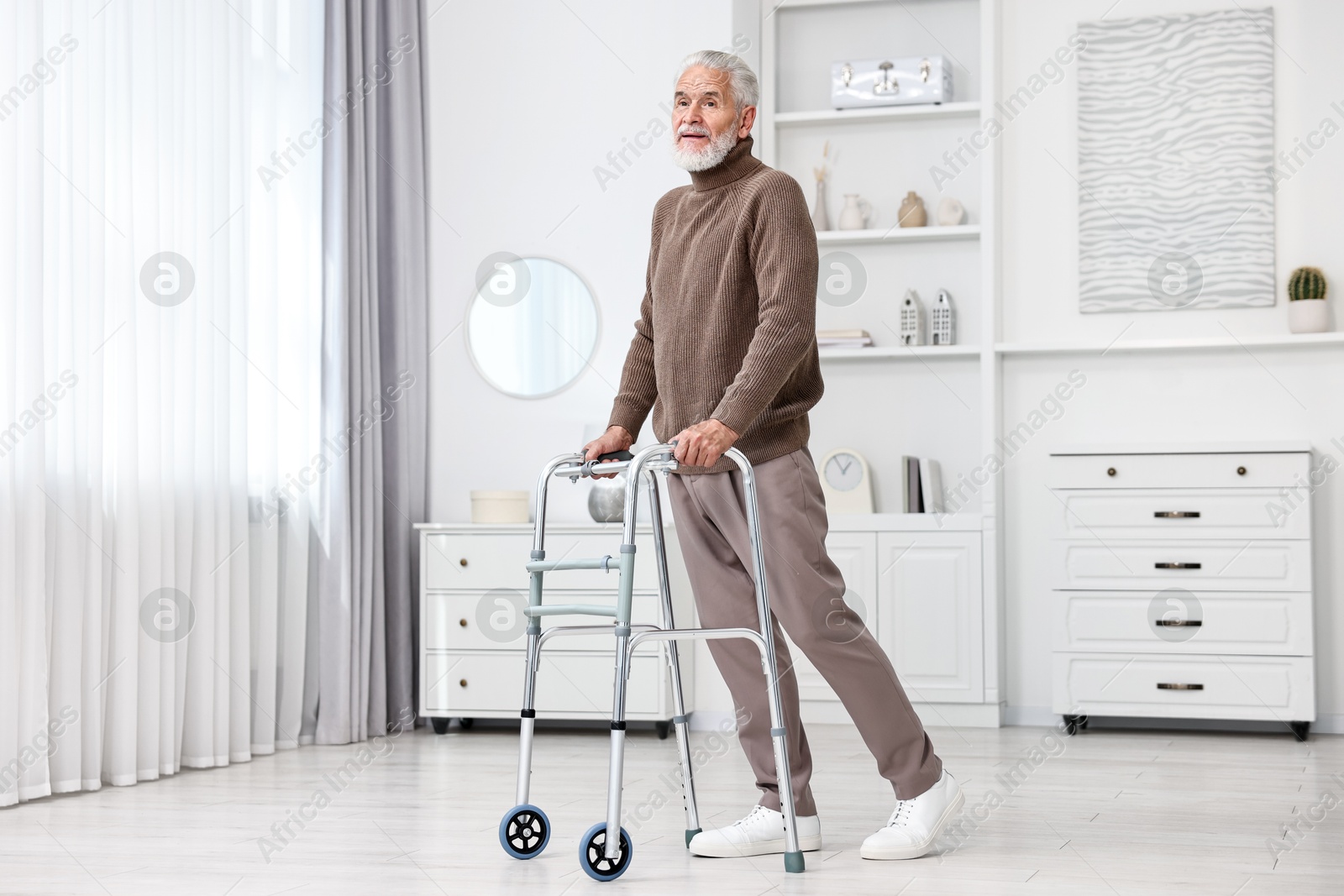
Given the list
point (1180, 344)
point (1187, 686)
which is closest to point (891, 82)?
point (1180, 344)

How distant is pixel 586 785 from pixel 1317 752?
6.84ft

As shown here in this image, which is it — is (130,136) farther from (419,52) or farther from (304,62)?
(419,52)

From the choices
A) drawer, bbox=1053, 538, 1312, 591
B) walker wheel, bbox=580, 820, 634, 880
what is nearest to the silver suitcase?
drawer, bbox=1053, 538, 1312, 591

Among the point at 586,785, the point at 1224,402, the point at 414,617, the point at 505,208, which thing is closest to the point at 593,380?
the point at 505,208

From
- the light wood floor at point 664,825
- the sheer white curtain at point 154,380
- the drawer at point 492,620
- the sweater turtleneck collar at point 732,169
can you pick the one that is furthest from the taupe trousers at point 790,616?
the drawer at point 492,620

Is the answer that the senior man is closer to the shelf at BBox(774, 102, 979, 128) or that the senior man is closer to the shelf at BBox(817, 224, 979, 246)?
the shelf at BBox(817, 224, 979, 246)

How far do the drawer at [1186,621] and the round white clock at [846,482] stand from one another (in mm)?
740

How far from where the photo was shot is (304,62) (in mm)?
3998

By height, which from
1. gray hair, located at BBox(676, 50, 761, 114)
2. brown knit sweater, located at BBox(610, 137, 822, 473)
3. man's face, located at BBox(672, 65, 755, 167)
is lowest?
brown knit sweater, located at BBox(610, 137, 822, 473)

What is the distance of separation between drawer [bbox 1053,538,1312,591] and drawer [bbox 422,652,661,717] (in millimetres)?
1346

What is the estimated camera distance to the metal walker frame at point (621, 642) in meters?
2.03

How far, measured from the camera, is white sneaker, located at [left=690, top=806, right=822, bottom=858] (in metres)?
2.36

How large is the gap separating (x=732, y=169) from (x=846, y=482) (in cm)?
237

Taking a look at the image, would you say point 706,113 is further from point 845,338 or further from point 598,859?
point 845,338
